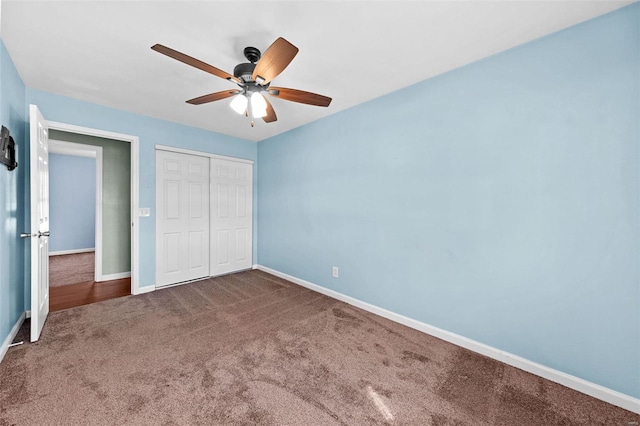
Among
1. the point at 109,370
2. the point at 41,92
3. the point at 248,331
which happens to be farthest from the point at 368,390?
the point at 41,92

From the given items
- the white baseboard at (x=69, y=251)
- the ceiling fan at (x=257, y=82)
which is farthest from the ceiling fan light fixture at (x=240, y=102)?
the white baseboard at (x=69, y=251)

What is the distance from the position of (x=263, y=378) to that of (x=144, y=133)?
3419mm

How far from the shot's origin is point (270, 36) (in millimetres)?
1811

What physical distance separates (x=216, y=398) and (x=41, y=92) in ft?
11.8

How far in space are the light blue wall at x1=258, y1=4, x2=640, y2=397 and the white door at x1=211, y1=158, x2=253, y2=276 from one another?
224 centimetres

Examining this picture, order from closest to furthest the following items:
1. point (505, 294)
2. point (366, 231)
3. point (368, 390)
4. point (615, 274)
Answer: point (615, 274), point (368, 390), point (505, 294), point (366, 231)

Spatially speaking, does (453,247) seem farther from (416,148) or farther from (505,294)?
(416,148)

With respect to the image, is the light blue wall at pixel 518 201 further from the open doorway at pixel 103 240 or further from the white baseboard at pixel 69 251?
the white baseboard at pixel 69 251

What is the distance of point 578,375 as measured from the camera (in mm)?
1706

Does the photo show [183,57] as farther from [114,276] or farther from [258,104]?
[114,276]

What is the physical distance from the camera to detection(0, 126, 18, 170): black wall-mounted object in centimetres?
190

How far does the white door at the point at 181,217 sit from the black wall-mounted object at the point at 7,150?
4.81 feet

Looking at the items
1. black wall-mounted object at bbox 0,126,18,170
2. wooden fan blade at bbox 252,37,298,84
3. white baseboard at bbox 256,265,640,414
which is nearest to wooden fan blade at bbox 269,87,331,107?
wooden fan blade at bbox 252,37,298,84

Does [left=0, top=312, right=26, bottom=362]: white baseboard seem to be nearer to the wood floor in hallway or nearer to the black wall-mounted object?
the wood floor in hallway
